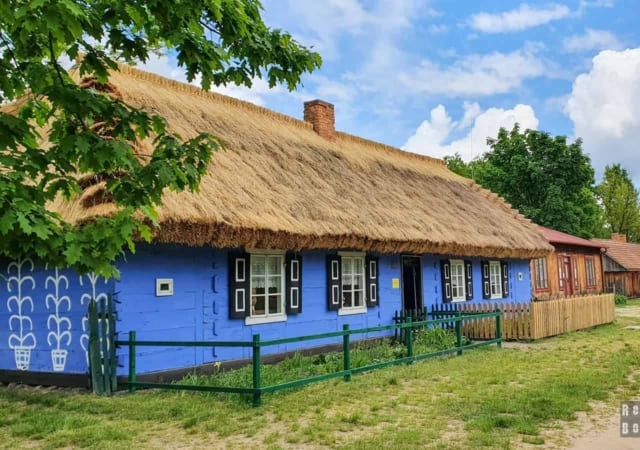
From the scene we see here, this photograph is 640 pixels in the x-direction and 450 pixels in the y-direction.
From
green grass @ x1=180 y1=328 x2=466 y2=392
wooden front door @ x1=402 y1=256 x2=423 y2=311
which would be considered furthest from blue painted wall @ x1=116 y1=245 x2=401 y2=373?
wooden front door @ x1=402 y1=256 x2=423 y2=311

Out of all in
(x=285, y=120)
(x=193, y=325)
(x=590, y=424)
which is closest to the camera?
(x=590, y=424)

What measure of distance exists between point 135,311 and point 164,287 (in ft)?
2.18

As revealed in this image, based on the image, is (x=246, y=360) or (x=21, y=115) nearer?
(x=21, y=115)

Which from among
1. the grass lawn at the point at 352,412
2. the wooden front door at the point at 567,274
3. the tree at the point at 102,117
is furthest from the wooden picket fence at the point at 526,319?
the wooden front door at the point at 567,274

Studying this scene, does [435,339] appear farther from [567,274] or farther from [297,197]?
[567,274]

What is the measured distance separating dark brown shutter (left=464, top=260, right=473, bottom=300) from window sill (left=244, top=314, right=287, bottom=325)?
7.97 meters

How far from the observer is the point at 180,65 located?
4520 millimetres

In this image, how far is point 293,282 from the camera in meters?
12.1

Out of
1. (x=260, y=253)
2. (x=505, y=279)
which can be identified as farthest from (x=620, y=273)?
(x=260, y=253)

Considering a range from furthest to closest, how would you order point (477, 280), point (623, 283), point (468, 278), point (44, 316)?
point (623, 283) < point (477, 280) < point (468, 278) < point (44, 316)

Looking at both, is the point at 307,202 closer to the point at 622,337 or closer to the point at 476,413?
the point at 476,413

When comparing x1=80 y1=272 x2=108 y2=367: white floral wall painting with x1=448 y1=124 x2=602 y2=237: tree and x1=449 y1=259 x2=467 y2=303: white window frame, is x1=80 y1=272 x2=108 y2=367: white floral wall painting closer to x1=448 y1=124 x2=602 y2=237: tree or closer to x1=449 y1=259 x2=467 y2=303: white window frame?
x1=449 y1=259 x2=467 y2=303: white window frame

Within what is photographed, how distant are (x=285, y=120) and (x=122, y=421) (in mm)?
11282

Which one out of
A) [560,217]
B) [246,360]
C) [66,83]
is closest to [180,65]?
[66,83]
